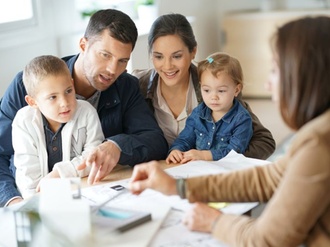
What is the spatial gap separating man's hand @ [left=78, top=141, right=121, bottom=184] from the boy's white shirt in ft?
0.22

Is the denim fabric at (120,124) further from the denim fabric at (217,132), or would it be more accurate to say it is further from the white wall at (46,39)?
the white wall at (46,39)

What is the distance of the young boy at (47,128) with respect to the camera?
5.74 feet

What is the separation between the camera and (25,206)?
1.42m

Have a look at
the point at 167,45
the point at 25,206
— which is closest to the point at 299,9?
the point at 167,45

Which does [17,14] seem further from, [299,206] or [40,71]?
[299,206]

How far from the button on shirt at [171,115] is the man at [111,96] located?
123 mm

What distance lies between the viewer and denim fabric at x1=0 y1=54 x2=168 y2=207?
1820 mm

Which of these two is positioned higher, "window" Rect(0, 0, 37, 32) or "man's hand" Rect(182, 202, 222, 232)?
"window" Rect(0, 0, 37, 32)

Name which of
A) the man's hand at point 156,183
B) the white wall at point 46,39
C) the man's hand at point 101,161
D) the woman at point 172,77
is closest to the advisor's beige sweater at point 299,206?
the man's hand at point 156,183

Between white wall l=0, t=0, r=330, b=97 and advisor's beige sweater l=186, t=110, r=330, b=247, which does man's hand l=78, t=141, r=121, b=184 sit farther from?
white wall l=0, t=0, r=330, b=97

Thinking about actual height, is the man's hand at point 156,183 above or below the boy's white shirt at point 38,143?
above

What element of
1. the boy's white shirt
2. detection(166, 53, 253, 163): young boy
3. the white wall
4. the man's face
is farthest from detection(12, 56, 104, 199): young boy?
the white wall

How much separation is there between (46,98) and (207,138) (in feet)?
1.92

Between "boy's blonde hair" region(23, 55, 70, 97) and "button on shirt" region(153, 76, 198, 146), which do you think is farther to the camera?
"button on shirt" region(153, 76, 198, 146)
